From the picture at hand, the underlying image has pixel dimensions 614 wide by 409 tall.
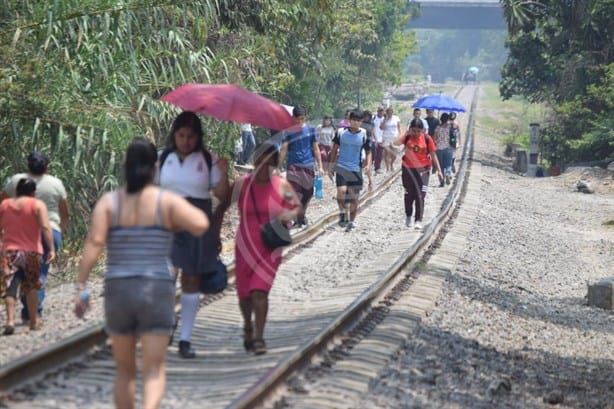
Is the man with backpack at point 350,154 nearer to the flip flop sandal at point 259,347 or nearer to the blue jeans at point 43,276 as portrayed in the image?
the blue jeans at point 43,276

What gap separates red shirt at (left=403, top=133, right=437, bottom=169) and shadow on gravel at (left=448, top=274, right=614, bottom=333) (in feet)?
8.54

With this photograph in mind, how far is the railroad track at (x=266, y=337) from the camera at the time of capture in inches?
294

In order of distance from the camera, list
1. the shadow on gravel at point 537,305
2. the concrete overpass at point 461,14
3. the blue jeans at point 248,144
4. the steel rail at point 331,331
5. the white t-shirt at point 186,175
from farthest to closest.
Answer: the concrete overpass at point 461,14
the blue jeans at point 248,144
the shadow on gravel at point 537,305
the white t-shirt at point 186,175
the steel rail at point 331,331

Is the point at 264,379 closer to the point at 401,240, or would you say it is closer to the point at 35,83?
the point at 35,83

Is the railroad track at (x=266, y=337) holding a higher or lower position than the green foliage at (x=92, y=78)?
lower

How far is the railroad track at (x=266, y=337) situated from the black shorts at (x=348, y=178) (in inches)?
35.3

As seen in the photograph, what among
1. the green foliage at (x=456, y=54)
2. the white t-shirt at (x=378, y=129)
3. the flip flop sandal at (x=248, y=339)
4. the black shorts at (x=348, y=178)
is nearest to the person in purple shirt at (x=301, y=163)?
the black shorts at (x=348, y=178)

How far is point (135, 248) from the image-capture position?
19.8 feet

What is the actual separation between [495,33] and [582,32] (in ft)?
443

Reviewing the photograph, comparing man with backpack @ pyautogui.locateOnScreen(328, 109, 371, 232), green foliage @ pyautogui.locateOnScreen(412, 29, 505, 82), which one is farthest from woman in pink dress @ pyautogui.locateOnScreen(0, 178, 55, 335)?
green foliage @ pyautogui.locateOnScreen(412, 29, 505, 82)

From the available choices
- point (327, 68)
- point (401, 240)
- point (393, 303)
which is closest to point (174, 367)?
point (393, 303)

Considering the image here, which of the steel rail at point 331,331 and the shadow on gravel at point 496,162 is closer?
the steel rail at point 331,331

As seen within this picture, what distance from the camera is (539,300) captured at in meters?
14.8

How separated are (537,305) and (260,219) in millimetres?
6644
